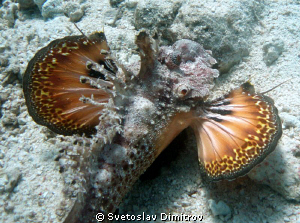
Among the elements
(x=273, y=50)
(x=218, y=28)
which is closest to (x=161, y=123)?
(x=218, y=28)

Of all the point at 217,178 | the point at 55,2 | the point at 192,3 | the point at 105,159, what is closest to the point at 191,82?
the point at 217,178

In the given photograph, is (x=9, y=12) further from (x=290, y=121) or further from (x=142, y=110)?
(x=290, y=121)

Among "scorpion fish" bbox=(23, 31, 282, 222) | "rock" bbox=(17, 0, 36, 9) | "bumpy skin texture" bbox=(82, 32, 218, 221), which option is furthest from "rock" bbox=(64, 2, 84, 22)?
"bumpy skin texture" bbox=(82, 32, 218, 221)

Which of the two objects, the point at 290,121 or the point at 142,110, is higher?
the point at 142,110

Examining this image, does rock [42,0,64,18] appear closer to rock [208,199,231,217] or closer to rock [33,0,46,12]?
rock [33,0,46,12]

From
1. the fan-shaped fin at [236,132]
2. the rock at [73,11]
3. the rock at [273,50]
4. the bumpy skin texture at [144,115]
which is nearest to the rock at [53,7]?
the rock at [73,11]
